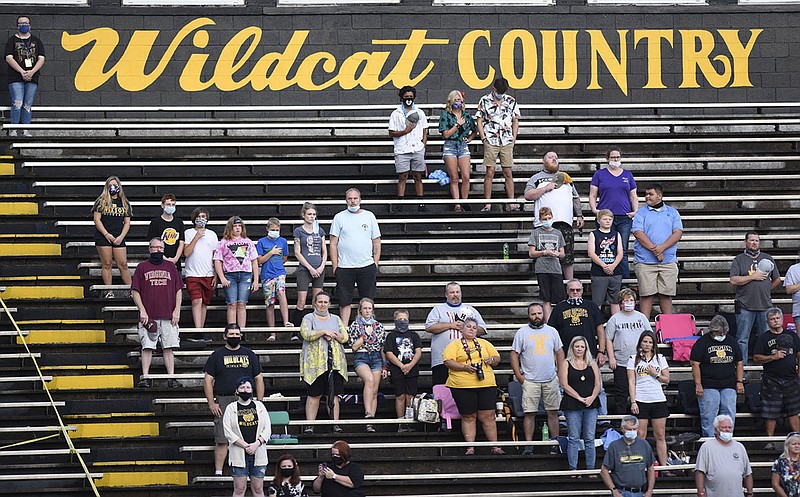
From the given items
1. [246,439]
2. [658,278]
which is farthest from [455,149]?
[246,439]

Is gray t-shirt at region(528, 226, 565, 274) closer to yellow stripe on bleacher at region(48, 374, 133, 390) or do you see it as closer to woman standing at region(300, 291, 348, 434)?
woman standing at region(300, 291, 348, 434)

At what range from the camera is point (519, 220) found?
794 inches

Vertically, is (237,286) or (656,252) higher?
(656,252)

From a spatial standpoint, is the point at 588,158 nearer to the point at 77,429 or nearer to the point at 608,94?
the point at 608,94

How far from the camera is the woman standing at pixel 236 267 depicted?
17.8 metres

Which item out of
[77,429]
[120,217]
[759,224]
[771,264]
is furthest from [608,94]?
[77,429]

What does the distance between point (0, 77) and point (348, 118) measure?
546 cm

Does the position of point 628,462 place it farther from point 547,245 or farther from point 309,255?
point 309,255

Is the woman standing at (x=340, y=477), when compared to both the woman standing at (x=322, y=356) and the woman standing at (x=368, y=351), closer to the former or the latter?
the woman standing at (x=322, y=356)

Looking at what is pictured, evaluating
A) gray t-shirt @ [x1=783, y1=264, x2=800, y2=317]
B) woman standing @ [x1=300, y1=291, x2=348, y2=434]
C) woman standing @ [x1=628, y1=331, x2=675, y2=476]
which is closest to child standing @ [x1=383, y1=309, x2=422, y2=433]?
woman standing @ [x1=300, y1=291, x2=348, y2=434]

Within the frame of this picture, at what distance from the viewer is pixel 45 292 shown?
18906 mm

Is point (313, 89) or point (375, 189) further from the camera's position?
point (313, 89)

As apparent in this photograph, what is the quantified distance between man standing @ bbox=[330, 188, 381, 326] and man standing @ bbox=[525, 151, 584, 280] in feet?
6.76

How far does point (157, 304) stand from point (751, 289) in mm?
7105
